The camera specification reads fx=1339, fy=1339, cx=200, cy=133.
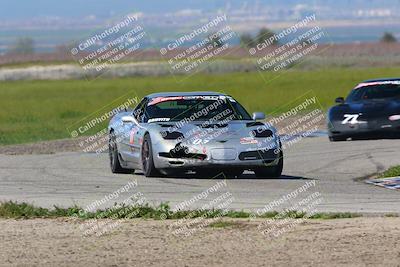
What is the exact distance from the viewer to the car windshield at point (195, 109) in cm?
1983

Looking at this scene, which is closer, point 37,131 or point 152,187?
point 152,187

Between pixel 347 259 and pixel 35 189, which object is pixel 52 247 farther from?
pixel 35 189

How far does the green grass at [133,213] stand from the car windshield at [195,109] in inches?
222

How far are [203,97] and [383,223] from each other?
26.0 feet

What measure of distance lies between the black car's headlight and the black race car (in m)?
8.67

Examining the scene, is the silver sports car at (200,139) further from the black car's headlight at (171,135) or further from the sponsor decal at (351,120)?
the sponsor decal at (351,120)

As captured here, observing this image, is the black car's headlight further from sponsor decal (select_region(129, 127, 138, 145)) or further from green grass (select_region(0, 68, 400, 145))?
green grass (select_region(0, 68, 400, 145))

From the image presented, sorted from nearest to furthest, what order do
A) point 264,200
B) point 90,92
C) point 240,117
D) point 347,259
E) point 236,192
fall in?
point 347,259 < point 264,200 < point 236,192 < point 240,117 < point 90,92

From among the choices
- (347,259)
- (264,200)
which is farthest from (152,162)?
(347,259)

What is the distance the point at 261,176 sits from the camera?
19609mm

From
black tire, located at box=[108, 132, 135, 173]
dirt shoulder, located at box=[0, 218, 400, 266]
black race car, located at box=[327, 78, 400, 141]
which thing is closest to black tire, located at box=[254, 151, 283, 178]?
black tire, located at box=[108, 132, 135, 173]

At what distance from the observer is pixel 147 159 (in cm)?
1950

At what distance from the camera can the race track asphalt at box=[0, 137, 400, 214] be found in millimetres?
15664

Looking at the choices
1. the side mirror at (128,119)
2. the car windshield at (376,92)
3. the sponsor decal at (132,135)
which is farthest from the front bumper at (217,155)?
the car windshield at (376,92)
